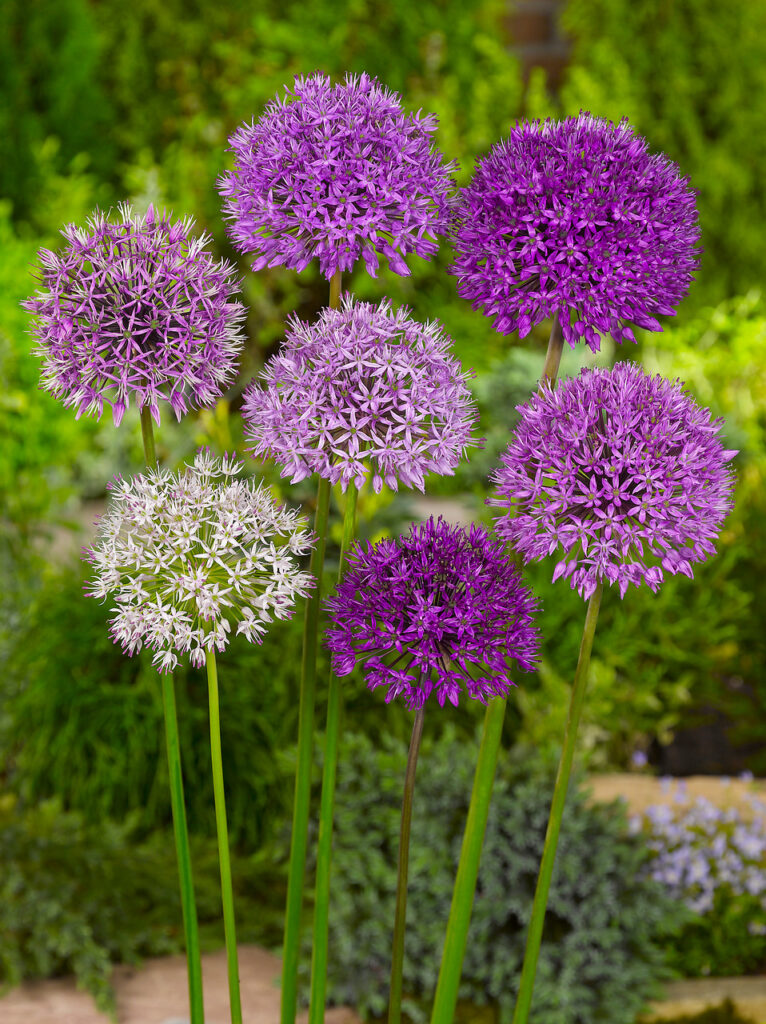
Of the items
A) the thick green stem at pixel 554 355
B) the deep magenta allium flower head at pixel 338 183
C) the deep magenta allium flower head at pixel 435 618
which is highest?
the deep magenta allium flower head at pixel 338 183

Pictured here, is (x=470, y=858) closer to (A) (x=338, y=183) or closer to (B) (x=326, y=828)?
(B) (x=326, y=828)

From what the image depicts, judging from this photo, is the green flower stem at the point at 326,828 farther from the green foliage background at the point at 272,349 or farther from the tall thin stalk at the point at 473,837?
the green foliage background at the point at 272,349

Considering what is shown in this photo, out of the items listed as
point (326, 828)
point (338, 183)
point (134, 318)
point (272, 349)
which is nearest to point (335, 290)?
point (338, 183)

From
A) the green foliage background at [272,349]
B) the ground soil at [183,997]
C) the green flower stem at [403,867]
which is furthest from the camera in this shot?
the green foliage background at [272,349]

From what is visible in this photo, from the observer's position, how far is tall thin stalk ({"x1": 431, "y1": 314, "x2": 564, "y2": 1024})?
47.6 inches

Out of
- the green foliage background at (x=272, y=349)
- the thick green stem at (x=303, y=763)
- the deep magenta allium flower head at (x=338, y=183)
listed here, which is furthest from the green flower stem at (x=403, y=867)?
the green foliage background at (x=272, y=349)

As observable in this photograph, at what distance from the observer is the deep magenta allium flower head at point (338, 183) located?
45.6 inches

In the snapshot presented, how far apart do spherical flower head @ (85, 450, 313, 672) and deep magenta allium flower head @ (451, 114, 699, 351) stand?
35cm

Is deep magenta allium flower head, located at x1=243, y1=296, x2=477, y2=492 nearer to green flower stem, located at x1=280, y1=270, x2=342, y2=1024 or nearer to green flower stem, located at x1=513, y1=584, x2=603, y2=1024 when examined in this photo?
green flower stem, located at x1=280, y1=270, x2=342, y2=1024

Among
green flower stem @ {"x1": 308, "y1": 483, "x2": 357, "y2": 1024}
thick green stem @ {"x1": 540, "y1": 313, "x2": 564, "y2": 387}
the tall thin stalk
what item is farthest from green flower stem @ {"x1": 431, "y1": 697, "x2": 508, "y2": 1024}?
thick green stem @ {"x1": 540, "y1": 313, "x2": 564, "y2": 387}

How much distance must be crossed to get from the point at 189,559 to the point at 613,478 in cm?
47

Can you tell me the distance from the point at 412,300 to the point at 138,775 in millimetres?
3226

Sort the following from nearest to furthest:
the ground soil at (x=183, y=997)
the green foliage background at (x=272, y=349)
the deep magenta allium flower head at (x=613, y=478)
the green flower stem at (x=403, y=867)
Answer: the deep magenta allium flower head at (x=613, y=478)
the green flower stem at (x=403, y=867)
the ground soil at (x=183, y=997)
the green foliage background at (x=272, y=349)

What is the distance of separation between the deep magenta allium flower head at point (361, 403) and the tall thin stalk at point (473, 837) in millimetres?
118
